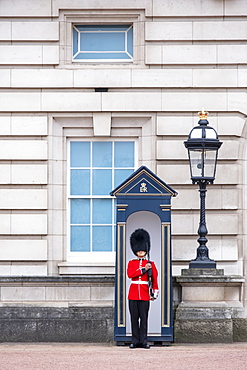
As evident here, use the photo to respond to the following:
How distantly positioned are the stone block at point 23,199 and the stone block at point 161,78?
2.01m

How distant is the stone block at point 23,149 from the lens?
13.3 meters

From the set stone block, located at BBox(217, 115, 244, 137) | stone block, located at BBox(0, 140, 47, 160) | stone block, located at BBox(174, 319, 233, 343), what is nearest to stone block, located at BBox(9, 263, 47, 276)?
stone block, located at BBox(0, 140, 47, 160)

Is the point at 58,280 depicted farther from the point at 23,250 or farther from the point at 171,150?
the point at 171,150

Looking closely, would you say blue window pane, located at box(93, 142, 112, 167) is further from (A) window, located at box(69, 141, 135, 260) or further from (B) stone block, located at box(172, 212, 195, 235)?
(B) stone block, located at box(172, 212, 195, 235)

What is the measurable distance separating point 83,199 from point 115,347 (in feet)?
8.45

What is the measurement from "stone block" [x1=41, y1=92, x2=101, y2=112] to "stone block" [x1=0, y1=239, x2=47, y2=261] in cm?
185

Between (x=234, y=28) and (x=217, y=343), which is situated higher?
(x=234, y=28)

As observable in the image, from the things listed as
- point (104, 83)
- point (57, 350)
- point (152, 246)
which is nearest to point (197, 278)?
point (152, 246)

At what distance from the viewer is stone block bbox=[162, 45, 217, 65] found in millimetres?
13375

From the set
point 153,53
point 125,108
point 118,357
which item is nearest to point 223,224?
point 125,108

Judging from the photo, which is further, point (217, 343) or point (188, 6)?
point (188, 6)

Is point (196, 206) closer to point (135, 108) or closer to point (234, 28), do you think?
point (135, 108)

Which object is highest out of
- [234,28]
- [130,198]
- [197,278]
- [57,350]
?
[234,28]

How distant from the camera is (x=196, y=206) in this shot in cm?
1327
